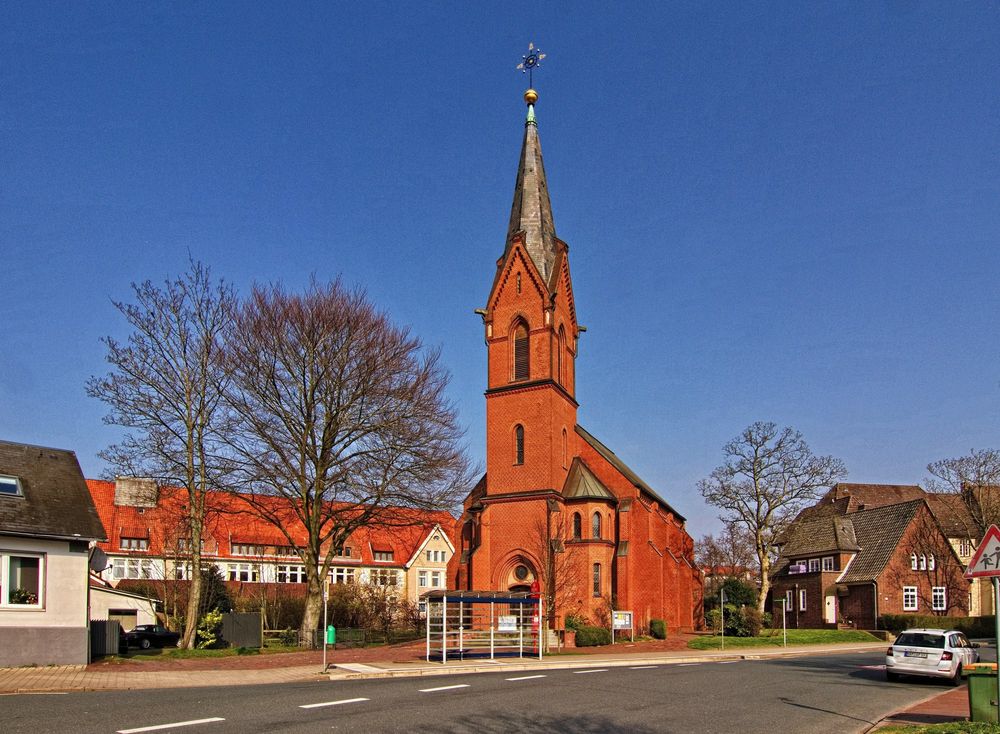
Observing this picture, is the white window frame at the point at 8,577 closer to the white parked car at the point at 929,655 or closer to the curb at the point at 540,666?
the curb at the point at 540,666

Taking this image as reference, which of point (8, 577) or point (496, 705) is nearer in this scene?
point (496, 705)

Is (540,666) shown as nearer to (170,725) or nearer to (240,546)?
(170,725)

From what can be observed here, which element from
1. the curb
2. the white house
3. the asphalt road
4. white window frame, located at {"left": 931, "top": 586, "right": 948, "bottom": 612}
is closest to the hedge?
white window frame, located at {"left": 931, "top": 586, "right": 948, "bottom": 612}

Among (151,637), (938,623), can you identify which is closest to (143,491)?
(151,637)

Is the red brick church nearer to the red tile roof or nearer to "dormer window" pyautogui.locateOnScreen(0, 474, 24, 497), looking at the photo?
the red tile roof

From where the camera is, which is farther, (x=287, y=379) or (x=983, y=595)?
(x=983, y=595)

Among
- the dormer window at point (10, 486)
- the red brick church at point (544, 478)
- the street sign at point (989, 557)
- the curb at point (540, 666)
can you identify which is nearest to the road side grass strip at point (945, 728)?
the street sign at point (989, 557)

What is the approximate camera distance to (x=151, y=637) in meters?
36.6

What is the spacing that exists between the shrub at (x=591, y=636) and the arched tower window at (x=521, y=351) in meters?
12.4

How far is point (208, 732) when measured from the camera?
39.8ft

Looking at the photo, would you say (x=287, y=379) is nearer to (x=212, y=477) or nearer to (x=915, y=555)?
(x=212, y=477)

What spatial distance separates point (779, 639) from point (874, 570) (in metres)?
16.4

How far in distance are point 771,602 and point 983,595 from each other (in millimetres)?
14344

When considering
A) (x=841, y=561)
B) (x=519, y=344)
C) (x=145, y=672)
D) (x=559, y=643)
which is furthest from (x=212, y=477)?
(x=841, y=561)
